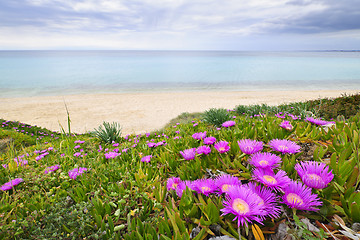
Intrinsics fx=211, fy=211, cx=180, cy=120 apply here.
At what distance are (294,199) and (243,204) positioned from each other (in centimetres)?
21

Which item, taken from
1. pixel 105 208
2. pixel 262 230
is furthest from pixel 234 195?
pixel 105 208

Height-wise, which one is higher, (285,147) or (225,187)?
(285,147)

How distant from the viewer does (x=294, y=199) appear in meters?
0.85

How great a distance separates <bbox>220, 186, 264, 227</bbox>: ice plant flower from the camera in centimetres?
77

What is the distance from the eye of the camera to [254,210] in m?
0.78

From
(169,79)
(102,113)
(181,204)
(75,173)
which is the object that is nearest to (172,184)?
(181,204)

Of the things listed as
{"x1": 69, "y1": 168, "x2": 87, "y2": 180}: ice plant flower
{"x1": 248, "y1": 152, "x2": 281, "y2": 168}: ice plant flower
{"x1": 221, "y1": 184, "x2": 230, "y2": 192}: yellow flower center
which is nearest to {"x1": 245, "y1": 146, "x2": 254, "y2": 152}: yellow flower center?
{"x1": 248, "y1": 152, "x2": 281, "y2": 168}: ice plant flower

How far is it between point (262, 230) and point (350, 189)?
1.40 ft

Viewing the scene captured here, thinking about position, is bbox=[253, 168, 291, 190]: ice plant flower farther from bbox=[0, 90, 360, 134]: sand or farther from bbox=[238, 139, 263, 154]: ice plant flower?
bbox=[0, 90, 360, 134]: sand

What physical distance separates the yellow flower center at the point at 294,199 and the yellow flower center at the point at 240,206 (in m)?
0.19

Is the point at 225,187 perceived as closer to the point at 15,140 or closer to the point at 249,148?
the point at 249,148

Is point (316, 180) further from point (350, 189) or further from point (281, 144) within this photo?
point (281, 144)

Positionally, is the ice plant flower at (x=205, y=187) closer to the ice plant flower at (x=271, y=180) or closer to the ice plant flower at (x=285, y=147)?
the ice plant flower at (x=271, y=180)

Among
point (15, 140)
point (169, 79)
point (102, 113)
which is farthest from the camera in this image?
point (169, 79)
